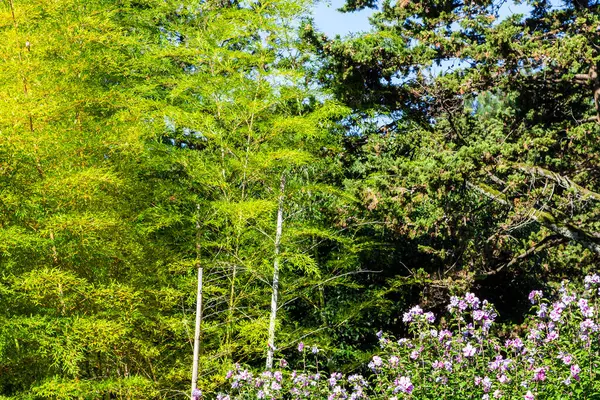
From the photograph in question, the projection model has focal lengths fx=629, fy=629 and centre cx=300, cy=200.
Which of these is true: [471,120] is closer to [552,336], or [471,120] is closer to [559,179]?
[559,179]

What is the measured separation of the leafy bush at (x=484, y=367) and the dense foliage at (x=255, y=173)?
526 millimetres

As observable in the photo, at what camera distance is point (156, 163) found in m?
6.54

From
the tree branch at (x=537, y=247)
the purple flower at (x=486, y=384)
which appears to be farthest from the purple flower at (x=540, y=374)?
the tree branch at (x=537, y=247)

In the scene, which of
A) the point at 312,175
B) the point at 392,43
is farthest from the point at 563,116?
the point at 312,175

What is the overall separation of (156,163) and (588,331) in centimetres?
452

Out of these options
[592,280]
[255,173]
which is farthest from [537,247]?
[592,280]

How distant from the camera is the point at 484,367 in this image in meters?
3.51

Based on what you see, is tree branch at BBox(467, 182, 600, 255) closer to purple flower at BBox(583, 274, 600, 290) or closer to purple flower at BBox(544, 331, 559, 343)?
purple flower at BBox(583, 274, 600, 290)

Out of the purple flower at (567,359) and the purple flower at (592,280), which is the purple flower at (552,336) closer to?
the purple flower at (567,359)

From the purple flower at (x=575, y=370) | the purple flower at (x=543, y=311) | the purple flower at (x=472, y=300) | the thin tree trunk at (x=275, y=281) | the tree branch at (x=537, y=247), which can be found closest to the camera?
the purple flower at (x=575, y=370)

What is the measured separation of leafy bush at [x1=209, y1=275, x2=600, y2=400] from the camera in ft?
10.5

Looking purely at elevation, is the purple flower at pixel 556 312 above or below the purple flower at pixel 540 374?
above

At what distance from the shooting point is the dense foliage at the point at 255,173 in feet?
16.5

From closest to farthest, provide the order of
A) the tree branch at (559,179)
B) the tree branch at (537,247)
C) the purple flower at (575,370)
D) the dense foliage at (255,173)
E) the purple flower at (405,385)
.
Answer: the purple flower at (575,370) → the purple flower at (405,385) → the dense foliage at (255,173) → the tree branch at (559,179) → the tree branch at (537,247)
